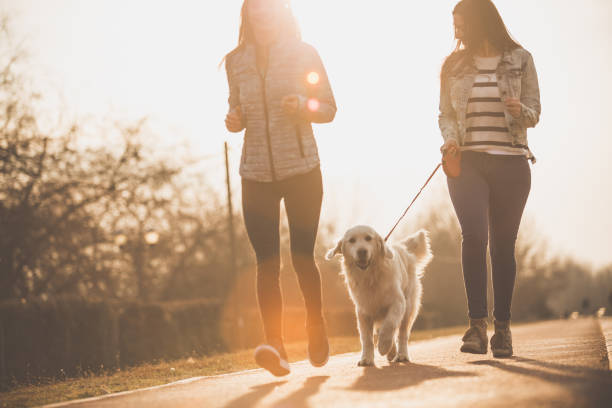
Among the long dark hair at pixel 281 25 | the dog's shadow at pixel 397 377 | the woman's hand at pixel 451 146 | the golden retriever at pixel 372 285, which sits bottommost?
the dog's shadow at pixel 397 377

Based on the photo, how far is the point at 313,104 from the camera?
503 cm

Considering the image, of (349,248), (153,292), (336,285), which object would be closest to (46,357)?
(349,248)

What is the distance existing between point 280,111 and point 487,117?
5.33ft

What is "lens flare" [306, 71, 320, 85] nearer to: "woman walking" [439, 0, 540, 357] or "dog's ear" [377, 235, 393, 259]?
"woman walking" [439, 0, 540, 357]

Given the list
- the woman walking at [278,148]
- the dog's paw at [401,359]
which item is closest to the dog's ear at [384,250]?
→ the dog's paw at [401,359]

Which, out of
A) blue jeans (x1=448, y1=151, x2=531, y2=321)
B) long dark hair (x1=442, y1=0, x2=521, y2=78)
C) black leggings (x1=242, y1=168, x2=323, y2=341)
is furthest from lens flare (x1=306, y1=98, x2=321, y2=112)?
long dark hair (x1=442, y1=0, x2=521, y2=78)

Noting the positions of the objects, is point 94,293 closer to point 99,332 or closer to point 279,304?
point 99,332

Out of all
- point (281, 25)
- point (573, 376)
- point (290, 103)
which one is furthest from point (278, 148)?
point (573, 376)

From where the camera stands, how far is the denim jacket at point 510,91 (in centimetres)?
554

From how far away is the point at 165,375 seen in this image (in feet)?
24.4

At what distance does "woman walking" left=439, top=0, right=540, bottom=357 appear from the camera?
546cm

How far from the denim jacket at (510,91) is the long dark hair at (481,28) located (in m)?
0.08

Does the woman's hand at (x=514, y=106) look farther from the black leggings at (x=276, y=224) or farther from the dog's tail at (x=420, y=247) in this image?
the dog's tail at (x=420, y=247)

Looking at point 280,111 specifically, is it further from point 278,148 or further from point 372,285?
point 372,285
